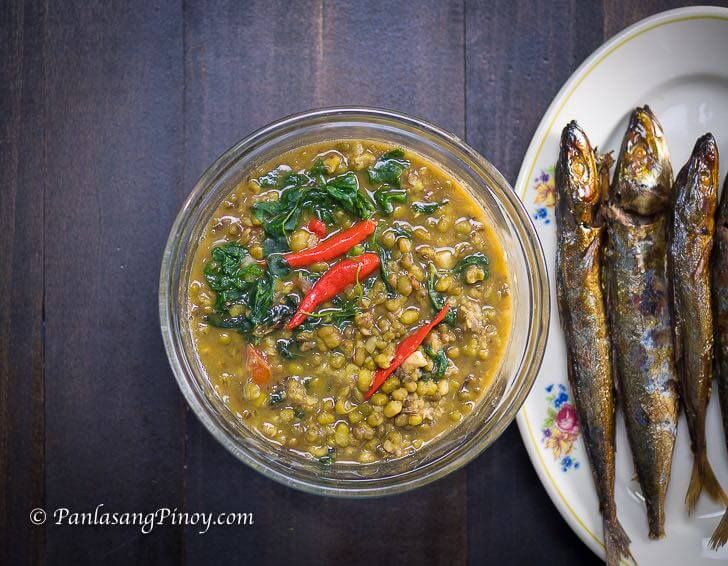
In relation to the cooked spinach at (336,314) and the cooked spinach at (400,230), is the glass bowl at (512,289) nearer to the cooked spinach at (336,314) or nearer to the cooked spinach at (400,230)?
the cooked spinach at (400,230)

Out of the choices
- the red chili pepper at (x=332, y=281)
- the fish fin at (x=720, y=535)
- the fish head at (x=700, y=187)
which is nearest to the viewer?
the red chili pepper at (x=332, y=281)

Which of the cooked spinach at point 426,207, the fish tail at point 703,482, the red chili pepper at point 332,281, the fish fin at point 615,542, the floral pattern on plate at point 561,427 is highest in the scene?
the cooked spinach at point 426,207

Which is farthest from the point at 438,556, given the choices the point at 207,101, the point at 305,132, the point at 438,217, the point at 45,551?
the point at 207,101

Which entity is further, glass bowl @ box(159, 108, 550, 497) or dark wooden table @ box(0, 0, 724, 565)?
dark wooden table @ box(0, 0, 724, 565)

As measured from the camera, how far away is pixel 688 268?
3152mm

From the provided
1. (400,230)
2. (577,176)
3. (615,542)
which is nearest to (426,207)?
(400,230)

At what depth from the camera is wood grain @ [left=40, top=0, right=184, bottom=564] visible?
3402 millimetres

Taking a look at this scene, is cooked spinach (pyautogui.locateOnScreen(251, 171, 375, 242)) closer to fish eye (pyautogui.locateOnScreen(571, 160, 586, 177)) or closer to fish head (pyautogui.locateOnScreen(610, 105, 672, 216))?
fish eye (pyautogui.locateOnScreen(571, 160, 586, 177))

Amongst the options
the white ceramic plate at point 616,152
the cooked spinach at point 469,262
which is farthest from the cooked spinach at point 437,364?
the white ceramic plate at point 616,152

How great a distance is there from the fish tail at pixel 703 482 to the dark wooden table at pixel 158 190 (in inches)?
28.7

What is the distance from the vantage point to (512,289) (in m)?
3.06

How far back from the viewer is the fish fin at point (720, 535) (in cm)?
325

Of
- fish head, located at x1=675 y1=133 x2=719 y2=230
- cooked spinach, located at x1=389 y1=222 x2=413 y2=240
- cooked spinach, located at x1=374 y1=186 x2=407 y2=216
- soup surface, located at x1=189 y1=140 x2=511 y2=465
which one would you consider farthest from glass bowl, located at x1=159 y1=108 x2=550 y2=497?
fish head, located at x1=675 y1=133 x2=719 y2=230

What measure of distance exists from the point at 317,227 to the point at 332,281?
24 cm
